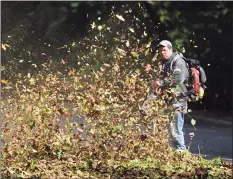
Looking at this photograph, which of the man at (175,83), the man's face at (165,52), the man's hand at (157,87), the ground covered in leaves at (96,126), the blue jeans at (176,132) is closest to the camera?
the ground covered in leaves at (96,126)

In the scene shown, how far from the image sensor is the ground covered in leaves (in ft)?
21.5

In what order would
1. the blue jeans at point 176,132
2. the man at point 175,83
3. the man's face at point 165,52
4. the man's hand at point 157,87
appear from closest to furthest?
the man's hand at point 157,87
the man at point 175,83
the blue jeans at point 176,132
the man's face at point 165,52

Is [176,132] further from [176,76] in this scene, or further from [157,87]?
[157,87]

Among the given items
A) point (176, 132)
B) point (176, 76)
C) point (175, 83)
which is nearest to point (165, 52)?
point (176, 76)

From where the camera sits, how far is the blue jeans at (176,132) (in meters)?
7.73

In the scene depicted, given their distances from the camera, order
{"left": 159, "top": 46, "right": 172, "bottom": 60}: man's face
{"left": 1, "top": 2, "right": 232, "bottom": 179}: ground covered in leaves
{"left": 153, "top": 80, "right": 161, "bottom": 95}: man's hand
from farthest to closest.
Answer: {"left": 159, "top": 46, "right": 172, "bottom": 60}: man's face, {"left": 153, "top": 80, "right": 161, "bottom": 95}: man's hand, {"left": 1, "top": 2, "right": 232, "bottom": 179}: ground covered in leaves

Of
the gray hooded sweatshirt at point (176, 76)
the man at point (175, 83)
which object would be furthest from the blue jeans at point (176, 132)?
the gray hooded sweatshirt at point (176, 76)

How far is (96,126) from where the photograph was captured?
6.89 metres

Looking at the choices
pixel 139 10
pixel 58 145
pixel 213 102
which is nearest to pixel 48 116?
pixel 58 145

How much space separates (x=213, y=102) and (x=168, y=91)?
14175 millimetres

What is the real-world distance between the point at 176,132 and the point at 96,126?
1.43 m

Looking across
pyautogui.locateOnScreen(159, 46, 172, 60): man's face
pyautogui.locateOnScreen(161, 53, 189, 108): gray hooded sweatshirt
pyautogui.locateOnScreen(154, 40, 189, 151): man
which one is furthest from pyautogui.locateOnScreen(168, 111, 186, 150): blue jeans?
pyautogui.locateOnScreen(159, 46, 172, 60): man's face

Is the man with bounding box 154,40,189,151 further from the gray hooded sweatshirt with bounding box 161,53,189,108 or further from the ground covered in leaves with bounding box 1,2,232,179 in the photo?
the ground covered in leaves with bounding box 1,2,232,179

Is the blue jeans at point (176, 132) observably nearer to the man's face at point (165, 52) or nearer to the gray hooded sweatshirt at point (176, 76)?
the gray hooded sweatshirt at point (176, 76)
